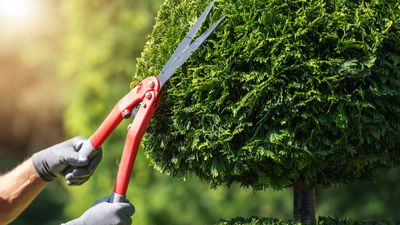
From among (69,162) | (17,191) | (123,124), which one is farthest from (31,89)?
(69,162)

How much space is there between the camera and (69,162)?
3.11 meters

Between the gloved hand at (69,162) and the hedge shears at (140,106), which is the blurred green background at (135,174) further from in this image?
the hedge shears at (140,106)

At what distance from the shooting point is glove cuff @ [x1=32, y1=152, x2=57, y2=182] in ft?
10.9

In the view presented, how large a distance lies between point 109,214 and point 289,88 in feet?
2.81

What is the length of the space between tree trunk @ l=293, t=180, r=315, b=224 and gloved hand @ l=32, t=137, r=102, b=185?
3.02ft

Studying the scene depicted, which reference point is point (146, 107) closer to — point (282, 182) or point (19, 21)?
point (282, 182)

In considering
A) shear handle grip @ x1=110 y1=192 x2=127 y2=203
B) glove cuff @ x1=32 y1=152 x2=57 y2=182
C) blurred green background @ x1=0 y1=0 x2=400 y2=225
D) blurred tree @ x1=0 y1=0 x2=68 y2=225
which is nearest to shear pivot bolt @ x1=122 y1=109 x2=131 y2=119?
shear handle grip @ x1=110 y1=192 x2=127 y2=203

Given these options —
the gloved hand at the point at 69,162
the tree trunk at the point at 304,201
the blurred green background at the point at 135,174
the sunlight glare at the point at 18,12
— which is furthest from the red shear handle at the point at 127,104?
the sunlight glare at the point at 18,12

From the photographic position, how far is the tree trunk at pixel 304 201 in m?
3.25

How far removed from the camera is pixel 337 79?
9.16 feet

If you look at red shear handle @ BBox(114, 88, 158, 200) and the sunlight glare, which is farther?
the sunlight glare

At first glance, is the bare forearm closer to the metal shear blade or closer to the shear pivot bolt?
the shear pivot bolt

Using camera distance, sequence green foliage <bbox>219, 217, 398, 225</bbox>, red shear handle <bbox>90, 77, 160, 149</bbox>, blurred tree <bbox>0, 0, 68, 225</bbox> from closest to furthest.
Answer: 1. red shear handle <bbox>90, 77, 160, 149</bbox>
2. green foliage <bbox>219, 217, 398, 225</bbox>
3. blurred tree <bbox>0, 0, 68, 225</bbox>

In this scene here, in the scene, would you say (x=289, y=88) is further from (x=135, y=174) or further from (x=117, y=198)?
(x=135, y=174)
